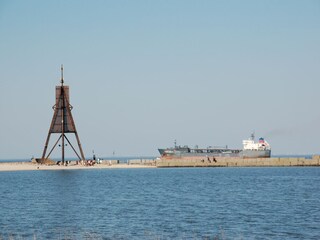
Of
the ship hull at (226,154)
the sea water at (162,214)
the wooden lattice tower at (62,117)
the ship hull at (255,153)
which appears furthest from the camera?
the ship hull at (226,154)

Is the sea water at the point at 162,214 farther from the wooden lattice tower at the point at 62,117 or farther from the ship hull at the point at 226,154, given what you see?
the ship hull at the point at 226,154

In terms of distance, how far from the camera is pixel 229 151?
166m

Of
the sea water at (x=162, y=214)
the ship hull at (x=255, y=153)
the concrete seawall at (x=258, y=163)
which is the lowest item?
the sea water at (x=162, y=214)

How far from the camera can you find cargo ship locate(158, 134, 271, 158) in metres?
160

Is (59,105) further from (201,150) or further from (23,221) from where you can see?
(23,221)

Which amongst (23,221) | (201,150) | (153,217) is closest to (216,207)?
(153,217)

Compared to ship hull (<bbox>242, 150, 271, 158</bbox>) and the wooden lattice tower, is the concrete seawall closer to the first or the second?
ship hull (<bbox>242, 150, 271, 158</bbox>)

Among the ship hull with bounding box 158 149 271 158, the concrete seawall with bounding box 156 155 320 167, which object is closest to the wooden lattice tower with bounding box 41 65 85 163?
the concrete seawall with bounding box 156 155 320 167

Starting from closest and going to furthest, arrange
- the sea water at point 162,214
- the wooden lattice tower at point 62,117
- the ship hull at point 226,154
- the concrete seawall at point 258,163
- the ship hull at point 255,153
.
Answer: the sea water at point 162,214
the wooden lattice tower at point 62,117
the concrete seawall at point 258,163
the ship hull at point 255,153
the ship hull at point 226,154

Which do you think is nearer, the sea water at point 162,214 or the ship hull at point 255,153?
the sea water at point 162,214

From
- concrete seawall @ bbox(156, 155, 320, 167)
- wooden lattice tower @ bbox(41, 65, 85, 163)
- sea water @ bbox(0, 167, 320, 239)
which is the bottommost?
sea water @ bbox(0, 167, 320, 239)

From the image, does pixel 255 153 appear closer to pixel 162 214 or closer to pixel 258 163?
pixel 258 163

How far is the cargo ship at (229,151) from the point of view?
160 meters

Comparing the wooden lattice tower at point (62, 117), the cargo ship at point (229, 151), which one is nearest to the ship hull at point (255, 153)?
the cargo ship at point (229, 151)
